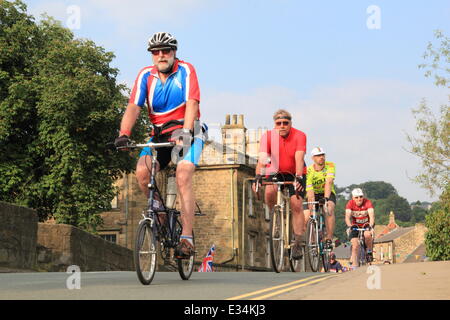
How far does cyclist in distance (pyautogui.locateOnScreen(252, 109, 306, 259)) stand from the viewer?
12.7 metres

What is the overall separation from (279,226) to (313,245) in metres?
1.56

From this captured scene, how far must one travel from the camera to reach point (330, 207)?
1571cm

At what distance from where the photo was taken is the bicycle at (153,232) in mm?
8641

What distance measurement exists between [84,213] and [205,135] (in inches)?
1075

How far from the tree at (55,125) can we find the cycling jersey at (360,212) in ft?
62.2

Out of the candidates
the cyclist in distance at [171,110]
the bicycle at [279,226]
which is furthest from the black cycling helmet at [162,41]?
the bicycle at [279,226]

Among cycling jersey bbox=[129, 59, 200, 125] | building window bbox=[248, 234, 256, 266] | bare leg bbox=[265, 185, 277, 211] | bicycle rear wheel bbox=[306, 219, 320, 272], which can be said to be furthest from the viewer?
building window bbox=[248, 234, 256, 266]

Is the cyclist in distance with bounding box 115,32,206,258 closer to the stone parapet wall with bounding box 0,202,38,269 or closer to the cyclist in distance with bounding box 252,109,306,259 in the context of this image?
the cyclist in distance with bounding box 252,109,306,259

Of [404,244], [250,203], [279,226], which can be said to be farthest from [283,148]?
[404,244]

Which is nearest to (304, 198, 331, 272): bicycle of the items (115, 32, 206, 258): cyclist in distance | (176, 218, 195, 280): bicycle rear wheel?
(176, 218, 195, 280): bicycle rear wheel

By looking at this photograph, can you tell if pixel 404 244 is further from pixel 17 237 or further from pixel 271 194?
pixel 271 194

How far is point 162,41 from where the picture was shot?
9.22 metres

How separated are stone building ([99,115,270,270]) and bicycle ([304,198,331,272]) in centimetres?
3617

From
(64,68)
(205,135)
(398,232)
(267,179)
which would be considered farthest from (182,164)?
(398,232)
